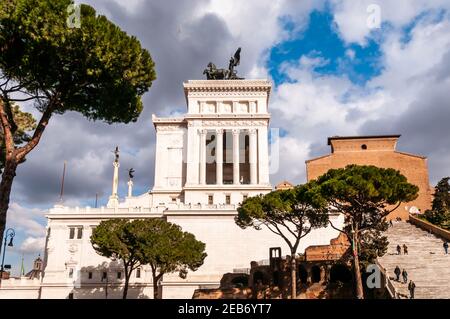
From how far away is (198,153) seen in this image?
2468 inches

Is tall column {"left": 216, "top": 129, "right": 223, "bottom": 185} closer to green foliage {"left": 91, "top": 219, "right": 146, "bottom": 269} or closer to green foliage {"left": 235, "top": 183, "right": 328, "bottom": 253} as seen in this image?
green foliage {"left": 91, "top": 219, "right": 146, "bottom": 269}

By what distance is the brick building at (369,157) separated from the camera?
64250mm

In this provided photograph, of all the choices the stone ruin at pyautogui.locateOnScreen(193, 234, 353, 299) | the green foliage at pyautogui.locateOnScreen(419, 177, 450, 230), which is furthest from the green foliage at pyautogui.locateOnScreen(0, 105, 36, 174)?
the green foliage at pyautogui.locateOnScreen(419, 177, 450, 230)

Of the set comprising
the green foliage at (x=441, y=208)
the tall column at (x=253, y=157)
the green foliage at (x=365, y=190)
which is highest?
the tall column at (x=253, y=157)

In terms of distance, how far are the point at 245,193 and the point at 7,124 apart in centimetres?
4151

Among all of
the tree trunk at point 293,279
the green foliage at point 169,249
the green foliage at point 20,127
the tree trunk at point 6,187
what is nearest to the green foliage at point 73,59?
the tree trunk at point 6,187

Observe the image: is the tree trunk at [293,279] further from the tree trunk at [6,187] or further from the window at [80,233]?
the window at [80,233]

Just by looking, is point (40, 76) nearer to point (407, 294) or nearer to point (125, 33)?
point (125, 33)

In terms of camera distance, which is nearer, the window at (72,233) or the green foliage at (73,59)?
the green foliage at (73,59)

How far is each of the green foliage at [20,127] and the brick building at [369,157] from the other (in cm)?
4446

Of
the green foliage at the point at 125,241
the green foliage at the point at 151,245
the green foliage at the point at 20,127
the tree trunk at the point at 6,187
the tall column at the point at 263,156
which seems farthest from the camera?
the tall column at the point at 263,156

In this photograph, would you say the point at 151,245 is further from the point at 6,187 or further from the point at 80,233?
the point at 6,187

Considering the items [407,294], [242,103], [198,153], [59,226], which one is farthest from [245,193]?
[407,294]

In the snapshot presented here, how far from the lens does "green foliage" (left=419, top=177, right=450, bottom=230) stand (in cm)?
4950
